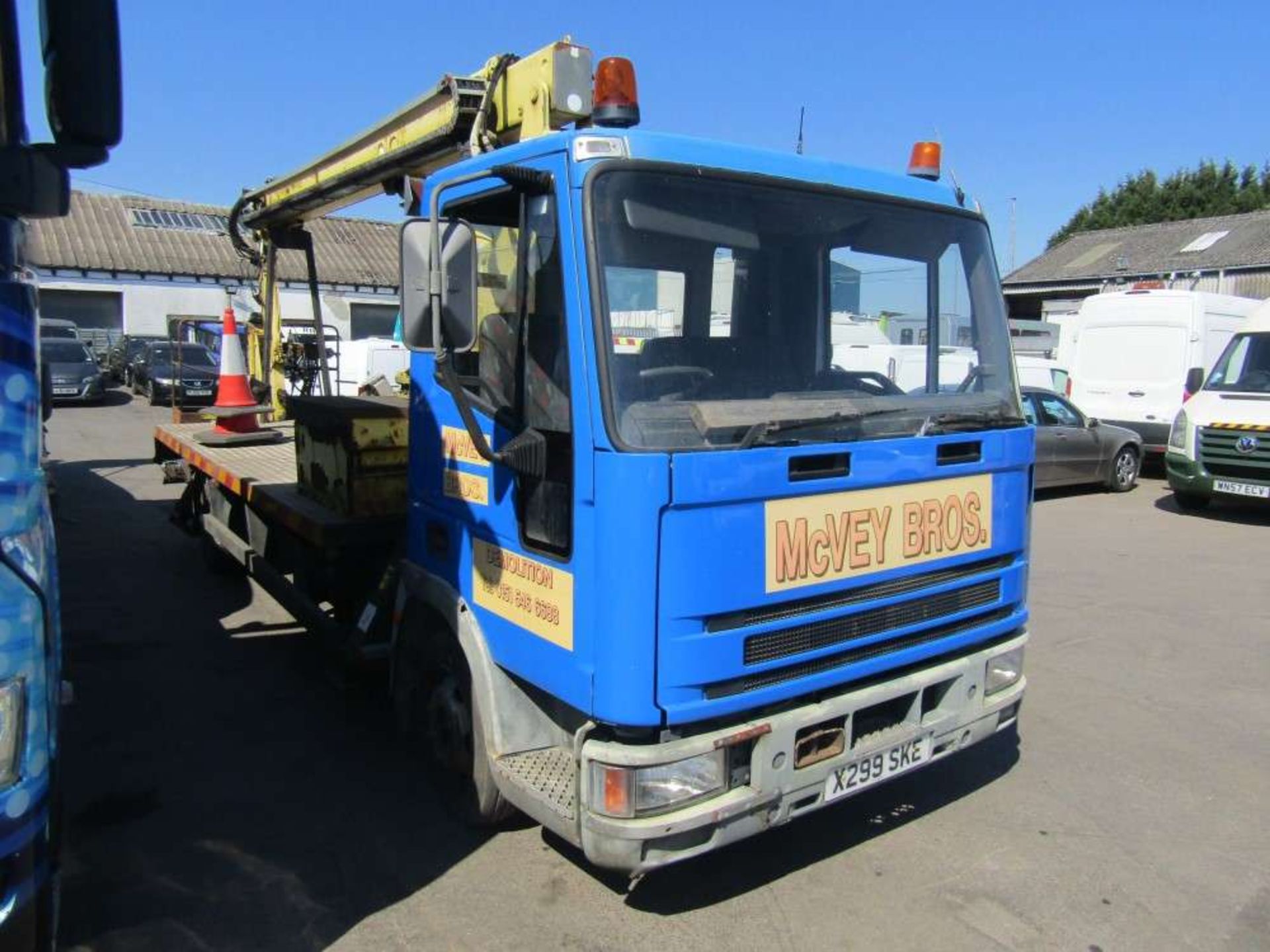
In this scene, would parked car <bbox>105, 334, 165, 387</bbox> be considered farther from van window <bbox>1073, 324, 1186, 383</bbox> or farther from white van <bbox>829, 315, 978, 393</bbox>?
white van <bbox>829, 315, 978, 393</bbox>

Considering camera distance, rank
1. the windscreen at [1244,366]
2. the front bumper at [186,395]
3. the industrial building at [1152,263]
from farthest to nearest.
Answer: the industrial building at [1152,263] < the front bumper at [186,395] < the windscreen at [1244,366]

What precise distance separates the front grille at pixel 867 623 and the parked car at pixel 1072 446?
8967 millimetres

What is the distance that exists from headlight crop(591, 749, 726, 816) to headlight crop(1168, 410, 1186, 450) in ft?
33.5

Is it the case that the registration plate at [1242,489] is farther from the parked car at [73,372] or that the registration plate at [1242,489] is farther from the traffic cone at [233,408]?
the parked car at [73,372]

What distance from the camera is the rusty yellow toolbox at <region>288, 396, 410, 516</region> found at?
14.6 feet

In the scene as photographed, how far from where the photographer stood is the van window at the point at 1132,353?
1376 cm

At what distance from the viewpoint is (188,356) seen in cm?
2259

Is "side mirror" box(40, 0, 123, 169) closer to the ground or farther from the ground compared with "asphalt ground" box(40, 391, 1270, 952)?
farther from the ground

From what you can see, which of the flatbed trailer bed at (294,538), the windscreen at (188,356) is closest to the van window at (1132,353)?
the flatbed trailer bed at (294,538)

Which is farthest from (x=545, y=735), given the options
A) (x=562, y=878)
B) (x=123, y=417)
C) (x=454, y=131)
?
(x=123, y=417)

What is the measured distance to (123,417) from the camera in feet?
66.9

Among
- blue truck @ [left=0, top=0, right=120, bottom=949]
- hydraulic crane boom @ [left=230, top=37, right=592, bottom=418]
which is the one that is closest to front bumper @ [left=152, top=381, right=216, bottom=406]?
hydraulic crane boom @ [left=230, top=37, right=592, bottom=418]

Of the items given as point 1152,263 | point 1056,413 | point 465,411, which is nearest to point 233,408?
point 465,411

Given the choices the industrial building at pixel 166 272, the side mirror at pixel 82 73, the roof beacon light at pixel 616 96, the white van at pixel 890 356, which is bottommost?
the white van at pixel 890 356
